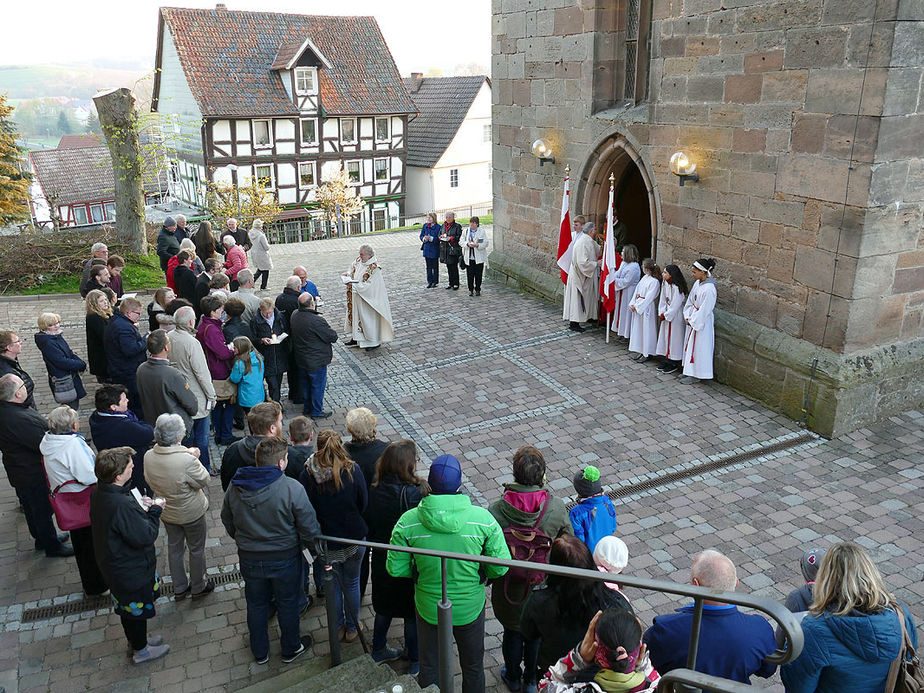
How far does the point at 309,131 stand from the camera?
33438mm

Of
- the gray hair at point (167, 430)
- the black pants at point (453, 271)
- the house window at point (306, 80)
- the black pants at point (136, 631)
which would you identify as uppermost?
the house window at point (306, 80)

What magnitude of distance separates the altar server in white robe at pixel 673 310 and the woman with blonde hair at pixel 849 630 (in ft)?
21.7

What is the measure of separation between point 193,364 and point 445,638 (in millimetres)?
4566

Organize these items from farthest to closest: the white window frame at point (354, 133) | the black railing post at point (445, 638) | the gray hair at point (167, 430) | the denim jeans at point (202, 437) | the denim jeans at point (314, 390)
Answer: the white window frame at point (354, 133) < the denim jeans at point (314, 390) < the denim jeans at point (202, 437) < the gray hair at point (167, 430) < the black railing post at point (445, 638)

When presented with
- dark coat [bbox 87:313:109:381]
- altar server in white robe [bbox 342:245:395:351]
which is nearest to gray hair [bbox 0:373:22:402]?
dark coat [bbox 87:313:109:381]

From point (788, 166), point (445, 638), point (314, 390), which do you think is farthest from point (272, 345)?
point (788, 166)

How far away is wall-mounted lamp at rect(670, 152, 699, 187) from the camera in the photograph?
382 inches

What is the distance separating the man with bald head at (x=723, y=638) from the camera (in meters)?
3.34

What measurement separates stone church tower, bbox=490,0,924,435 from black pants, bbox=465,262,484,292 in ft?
10.2

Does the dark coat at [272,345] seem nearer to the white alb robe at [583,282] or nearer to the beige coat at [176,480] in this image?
the beige coat at [176,480]

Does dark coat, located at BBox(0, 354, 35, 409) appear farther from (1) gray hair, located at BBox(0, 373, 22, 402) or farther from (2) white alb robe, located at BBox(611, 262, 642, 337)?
(2) white alb robe, located at BBox(611, 262, 642, 337)

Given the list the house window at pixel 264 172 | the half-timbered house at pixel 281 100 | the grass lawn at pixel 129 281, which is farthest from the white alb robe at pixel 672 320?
the house window at pixel 264 172

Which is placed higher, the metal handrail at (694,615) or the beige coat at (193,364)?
the metal handrail at (694,615)

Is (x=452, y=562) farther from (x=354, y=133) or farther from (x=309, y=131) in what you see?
(x=354, y=133)
